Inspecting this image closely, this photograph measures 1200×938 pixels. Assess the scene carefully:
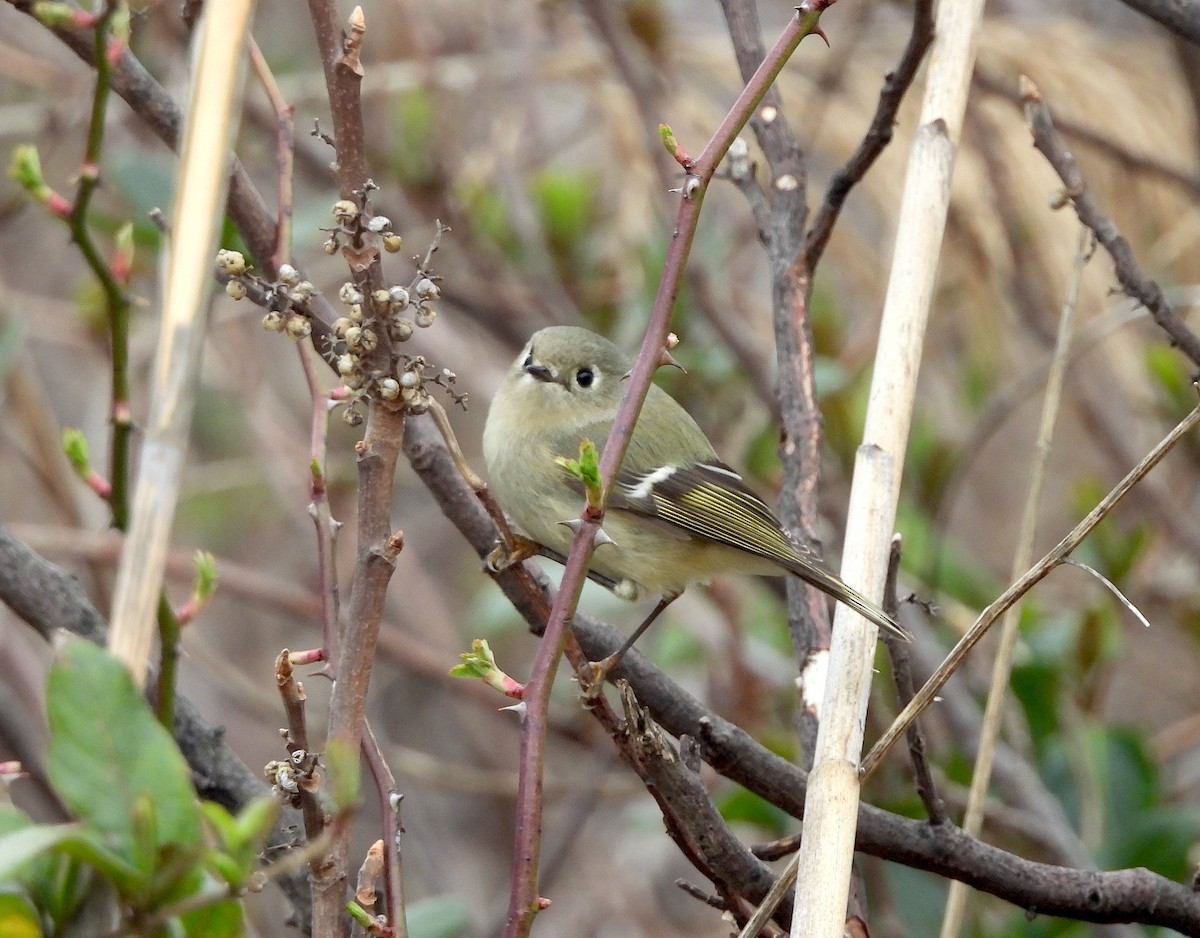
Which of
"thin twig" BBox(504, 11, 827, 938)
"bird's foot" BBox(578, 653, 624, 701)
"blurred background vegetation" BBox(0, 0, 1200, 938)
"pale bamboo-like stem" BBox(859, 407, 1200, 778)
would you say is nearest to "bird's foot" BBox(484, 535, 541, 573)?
"bird's foot" BBox(578, 653, 624, 701)

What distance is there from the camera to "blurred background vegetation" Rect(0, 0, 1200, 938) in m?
2.41

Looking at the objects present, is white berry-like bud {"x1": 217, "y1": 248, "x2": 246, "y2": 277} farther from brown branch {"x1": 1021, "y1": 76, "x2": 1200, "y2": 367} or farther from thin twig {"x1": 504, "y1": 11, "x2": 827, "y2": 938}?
brown branch {"x1": 1021, "y1": 76, "x2": 1200, "y2": 367}

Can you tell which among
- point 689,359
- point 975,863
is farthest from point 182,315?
point 689,359

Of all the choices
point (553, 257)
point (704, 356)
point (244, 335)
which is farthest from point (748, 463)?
point (244, 335)

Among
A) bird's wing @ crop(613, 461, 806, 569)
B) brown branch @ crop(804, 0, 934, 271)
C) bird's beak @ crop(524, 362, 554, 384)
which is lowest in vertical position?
bird's wing @ crop(613, 461, 806, 569)

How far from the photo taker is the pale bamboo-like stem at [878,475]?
40.6 inches

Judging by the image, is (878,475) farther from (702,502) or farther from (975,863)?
(702,502)

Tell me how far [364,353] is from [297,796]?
0.30 meters

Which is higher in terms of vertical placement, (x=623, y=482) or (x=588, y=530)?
(x=623, y=482)

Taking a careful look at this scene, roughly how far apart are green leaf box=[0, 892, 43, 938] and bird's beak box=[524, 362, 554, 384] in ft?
4.84

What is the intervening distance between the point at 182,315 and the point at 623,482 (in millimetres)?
1407

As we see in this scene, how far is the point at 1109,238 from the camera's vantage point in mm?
1577

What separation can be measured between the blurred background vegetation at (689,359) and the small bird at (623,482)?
37 cm

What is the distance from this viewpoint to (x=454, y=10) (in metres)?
3.76
